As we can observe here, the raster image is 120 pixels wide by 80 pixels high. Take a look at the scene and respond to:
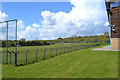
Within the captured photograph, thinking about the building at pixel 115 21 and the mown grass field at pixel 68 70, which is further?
the building at pixel 115 21

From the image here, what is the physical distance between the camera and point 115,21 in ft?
62.2

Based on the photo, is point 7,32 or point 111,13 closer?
point 7,32

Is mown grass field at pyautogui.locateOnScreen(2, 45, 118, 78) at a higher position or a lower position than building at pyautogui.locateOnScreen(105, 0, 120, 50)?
lower

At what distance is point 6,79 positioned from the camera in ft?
19.4

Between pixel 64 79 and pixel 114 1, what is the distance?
17.3m

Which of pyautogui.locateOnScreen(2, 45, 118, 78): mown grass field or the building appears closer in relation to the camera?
pyautogui.locateOnScreen(2, 45, 118, 78): mown grass field

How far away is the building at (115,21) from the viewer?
18.5 m

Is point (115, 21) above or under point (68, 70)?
above

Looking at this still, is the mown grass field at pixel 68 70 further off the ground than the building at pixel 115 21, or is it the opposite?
the building at pixel 115 21

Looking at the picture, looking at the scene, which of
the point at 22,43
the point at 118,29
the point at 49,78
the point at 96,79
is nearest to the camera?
the point at 96,79

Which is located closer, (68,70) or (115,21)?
(68,70)

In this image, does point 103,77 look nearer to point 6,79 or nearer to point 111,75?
point 111,75

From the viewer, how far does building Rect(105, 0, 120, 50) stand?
60.7 feet

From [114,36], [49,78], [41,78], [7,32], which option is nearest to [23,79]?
[41,78]
